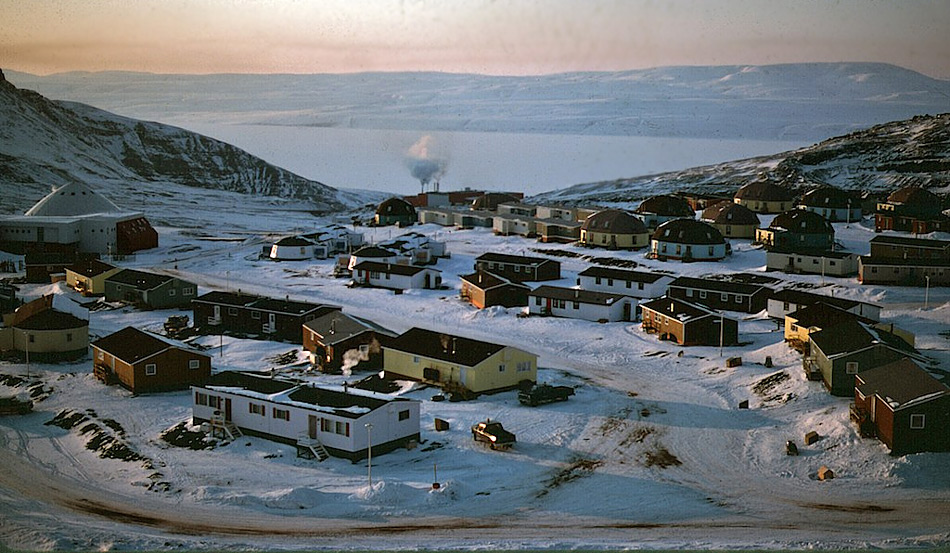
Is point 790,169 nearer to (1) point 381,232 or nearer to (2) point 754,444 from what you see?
(1) point 381,232

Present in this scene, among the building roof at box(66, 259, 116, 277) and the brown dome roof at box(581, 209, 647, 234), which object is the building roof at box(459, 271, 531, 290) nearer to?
the brown dome roof at box(581, 209, 647, 234)

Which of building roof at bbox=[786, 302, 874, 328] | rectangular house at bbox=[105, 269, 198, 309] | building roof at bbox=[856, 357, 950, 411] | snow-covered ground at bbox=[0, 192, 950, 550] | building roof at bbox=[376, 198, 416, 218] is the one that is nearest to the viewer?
snow-covered ground at bbox=[0, 192, 950, 550]

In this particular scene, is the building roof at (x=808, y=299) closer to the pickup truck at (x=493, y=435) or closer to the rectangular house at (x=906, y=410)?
the rectangular house at (x=906, y=410)

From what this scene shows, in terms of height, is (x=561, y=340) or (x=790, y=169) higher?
(x=790, y=169)

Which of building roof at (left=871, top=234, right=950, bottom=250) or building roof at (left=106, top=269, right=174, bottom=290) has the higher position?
building roof at (left=871, top=234, right=950, bottom=250)

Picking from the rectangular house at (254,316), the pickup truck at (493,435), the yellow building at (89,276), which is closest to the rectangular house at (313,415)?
the pickup truck at (493,435)

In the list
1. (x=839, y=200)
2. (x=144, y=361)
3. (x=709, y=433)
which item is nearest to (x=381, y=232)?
(x=839, y=200)

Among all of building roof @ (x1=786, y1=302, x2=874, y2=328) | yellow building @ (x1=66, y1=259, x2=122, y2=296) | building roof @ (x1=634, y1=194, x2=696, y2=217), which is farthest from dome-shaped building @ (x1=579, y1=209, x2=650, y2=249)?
yellow building @ (x1=66, y1=259, x2=122, y2=296)
